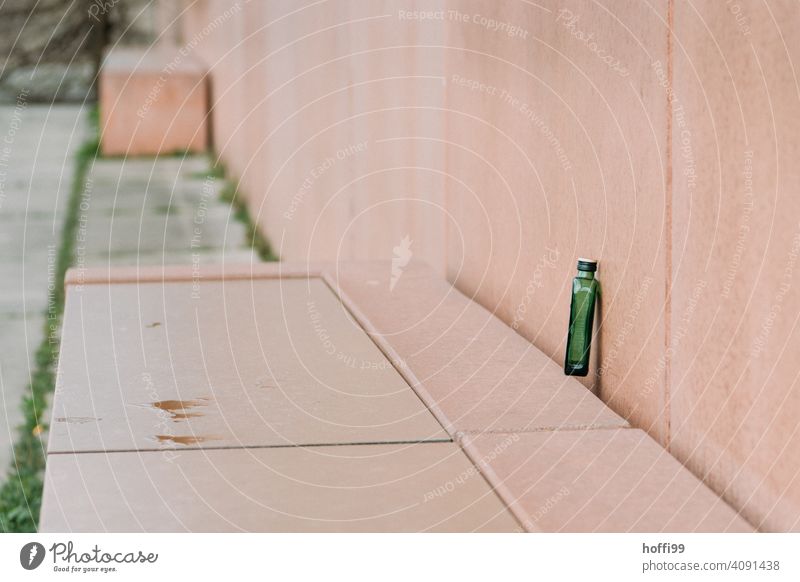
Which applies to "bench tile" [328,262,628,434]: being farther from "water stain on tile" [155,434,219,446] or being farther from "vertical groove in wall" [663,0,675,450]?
"water stain on tile" [155,434,219,446]

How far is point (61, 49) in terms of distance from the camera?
1282 cm

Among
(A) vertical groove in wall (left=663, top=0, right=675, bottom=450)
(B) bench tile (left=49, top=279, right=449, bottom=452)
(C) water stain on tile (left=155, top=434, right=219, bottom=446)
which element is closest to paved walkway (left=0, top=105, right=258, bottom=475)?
(B) bench tile (left=49, top=279, right=449, bottom=452)

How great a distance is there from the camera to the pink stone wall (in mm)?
1636

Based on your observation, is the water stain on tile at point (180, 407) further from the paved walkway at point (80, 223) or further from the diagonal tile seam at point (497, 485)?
the paved walkway at point (80, 223)

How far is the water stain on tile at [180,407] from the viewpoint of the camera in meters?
2.12

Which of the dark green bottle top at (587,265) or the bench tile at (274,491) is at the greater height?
the dark green bottle top at (587,265)

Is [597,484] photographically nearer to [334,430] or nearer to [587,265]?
[334,430]

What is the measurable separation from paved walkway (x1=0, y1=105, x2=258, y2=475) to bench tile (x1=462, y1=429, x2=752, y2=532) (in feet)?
8.77

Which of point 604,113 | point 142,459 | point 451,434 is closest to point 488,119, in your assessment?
point 604,113

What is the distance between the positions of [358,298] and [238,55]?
20.0 ft

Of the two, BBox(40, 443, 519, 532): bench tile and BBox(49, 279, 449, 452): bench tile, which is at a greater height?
BBox(40, 443, 519, 532): bench tile

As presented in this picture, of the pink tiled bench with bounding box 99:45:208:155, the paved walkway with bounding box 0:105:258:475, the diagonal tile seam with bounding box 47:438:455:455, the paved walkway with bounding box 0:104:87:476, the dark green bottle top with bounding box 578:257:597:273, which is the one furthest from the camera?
the pink tiled bench with bounding box 99:45:208:155

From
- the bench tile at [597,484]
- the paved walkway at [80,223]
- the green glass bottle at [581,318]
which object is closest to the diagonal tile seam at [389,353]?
the bench tile at [597,484]

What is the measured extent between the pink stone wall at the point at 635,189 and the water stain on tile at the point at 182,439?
737mm
